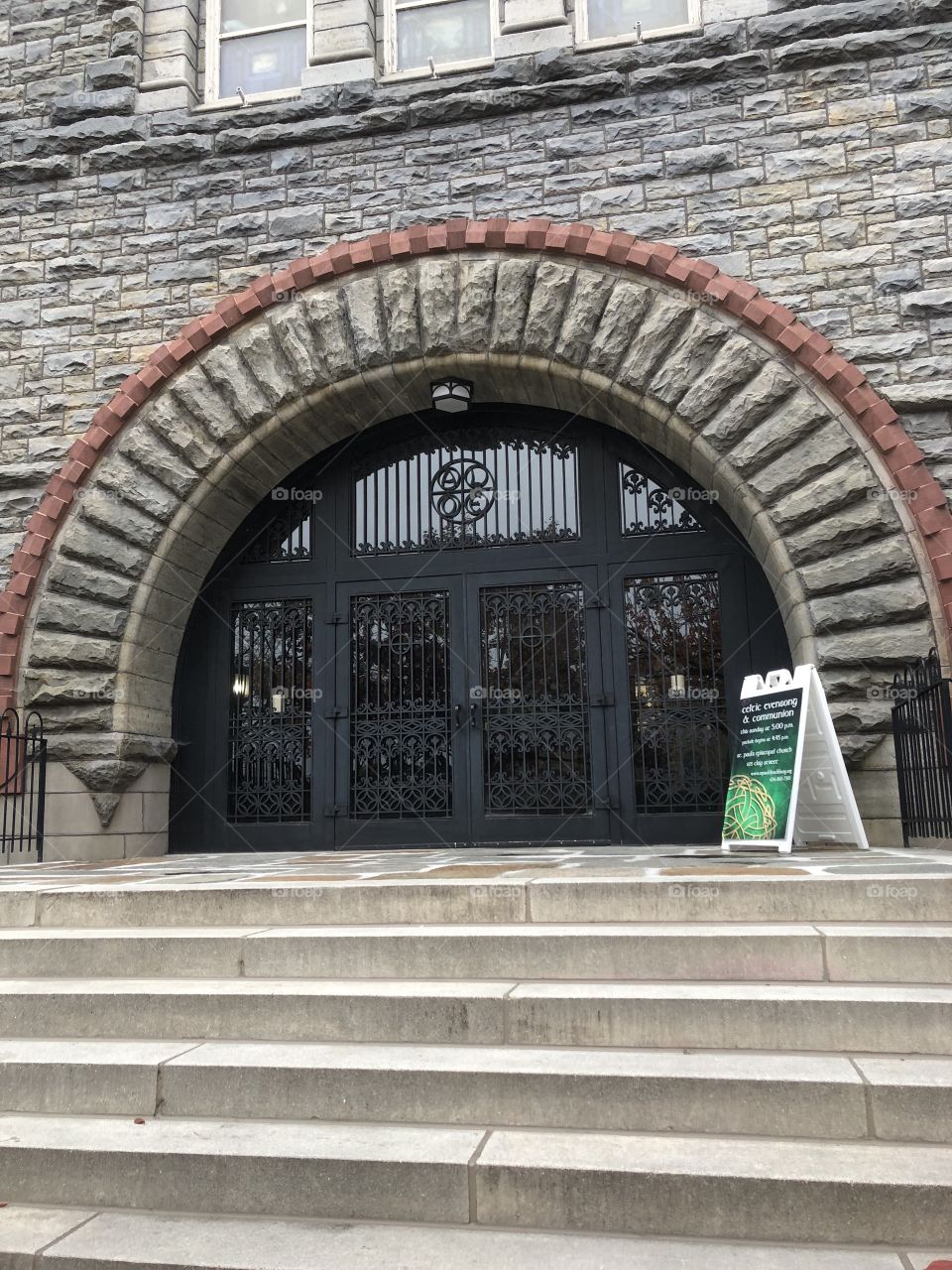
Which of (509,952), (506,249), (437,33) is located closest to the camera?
(509,952)

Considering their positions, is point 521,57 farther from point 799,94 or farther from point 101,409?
point 101,409

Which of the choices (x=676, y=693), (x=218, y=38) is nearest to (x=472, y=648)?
(x=676, y=693)

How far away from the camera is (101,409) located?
862 centimetres

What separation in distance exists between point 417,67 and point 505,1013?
27.2 feet

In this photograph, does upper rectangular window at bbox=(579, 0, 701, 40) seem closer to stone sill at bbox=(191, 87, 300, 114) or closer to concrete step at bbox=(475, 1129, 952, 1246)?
stone sill at bbox=(191, 87, 300, 114)

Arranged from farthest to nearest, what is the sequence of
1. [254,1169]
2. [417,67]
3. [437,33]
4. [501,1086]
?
[437,33] < [417,67] < [501,1086] < [254,1169]

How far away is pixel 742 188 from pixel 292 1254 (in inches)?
308

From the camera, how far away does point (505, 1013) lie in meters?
3.61

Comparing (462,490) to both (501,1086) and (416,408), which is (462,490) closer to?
(416,408)

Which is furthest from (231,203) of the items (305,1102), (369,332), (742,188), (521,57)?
(305,1102)

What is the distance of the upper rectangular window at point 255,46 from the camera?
9.38 m

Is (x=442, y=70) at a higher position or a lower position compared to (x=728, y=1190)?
higher

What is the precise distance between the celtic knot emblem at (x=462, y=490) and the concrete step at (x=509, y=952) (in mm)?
5169

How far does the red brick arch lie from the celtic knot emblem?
5.96 feet
